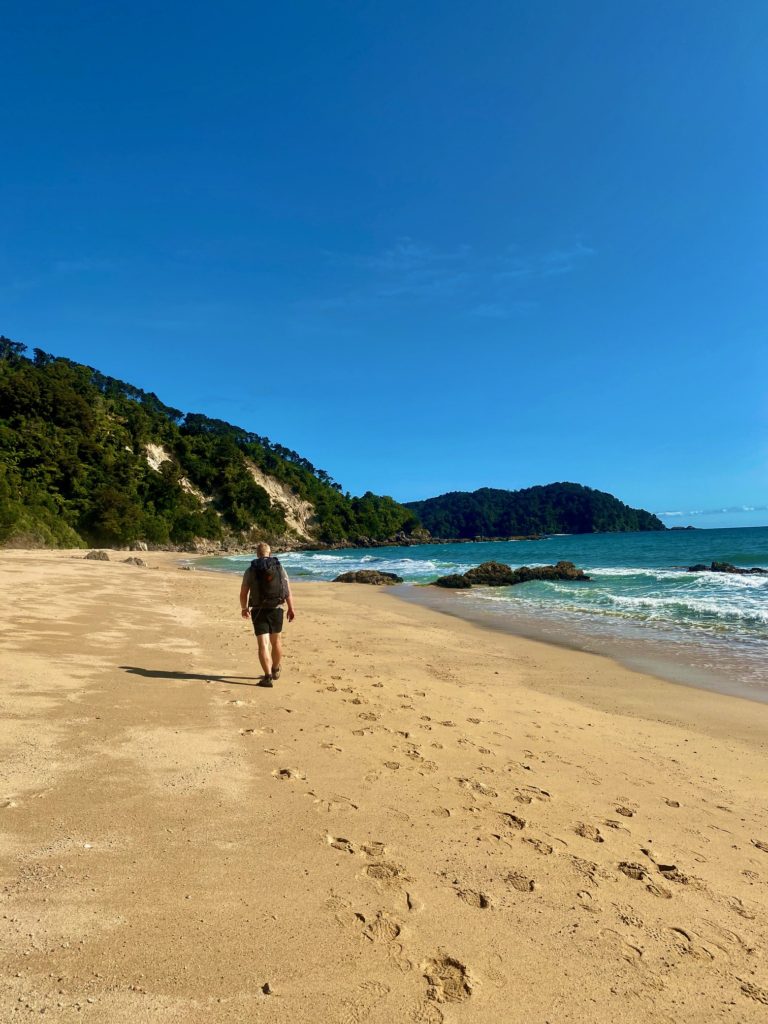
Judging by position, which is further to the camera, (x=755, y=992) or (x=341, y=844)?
(x=341, y=844)

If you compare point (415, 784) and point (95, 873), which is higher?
point (95, 873)

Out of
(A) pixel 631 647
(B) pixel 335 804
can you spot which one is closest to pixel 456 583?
(A) pixel 631 647

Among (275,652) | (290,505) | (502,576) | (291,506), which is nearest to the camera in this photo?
(275,652)

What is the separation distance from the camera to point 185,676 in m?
6.80

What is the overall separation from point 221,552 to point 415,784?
76615 millimetres

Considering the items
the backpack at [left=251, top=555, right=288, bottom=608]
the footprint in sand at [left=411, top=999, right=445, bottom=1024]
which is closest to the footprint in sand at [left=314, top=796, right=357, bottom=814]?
the footprint in sand at [left=411, top=999, right=445, bottom=1024]

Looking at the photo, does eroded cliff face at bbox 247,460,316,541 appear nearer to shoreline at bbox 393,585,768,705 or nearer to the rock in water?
the rock in water

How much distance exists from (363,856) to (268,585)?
4.46m

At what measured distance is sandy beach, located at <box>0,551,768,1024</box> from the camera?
2113 mm

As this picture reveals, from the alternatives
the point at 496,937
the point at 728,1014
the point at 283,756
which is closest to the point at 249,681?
the point at 283,756

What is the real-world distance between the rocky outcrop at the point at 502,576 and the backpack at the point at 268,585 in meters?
20.2

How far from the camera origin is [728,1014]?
2.19 metres

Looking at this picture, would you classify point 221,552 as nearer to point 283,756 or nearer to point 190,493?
point 190,493

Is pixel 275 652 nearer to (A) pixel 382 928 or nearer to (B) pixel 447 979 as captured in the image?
(A) pixel 382 928
